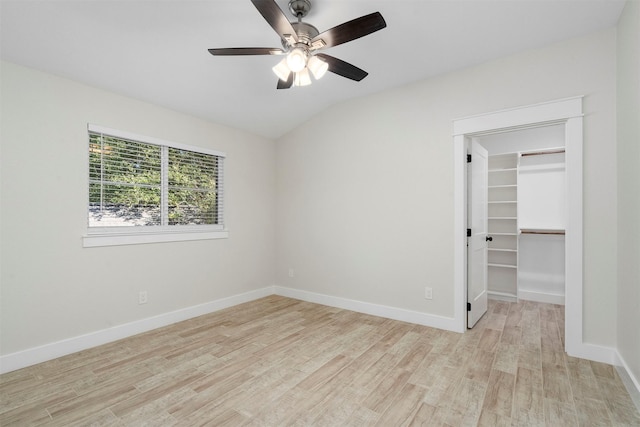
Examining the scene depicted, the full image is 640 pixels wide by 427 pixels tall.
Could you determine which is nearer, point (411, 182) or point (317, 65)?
point (317, 65)

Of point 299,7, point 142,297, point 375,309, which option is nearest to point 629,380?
point 375,309

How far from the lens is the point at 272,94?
3.72 m

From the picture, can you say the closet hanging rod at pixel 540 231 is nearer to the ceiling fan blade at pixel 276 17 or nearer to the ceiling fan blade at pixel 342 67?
the ceiling fan blade at pixel 342 67

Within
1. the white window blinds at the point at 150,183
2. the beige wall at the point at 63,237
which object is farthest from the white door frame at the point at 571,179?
the beige wall at the point at 63,237

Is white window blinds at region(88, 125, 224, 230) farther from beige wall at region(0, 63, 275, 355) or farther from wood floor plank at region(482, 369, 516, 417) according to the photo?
wood floor plank at region(482, 369, 516, 417)

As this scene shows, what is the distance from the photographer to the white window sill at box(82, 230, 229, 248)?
9.80 feet

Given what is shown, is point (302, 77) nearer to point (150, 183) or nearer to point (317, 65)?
point (317, 65)

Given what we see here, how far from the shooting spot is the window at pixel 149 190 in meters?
3.07

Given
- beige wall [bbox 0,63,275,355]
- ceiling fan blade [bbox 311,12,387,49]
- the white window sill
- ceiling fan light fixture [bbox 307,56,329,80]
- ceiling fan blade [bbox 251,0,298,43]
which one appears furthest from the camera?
the white window sill

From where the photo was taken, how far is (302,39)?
2123 mm

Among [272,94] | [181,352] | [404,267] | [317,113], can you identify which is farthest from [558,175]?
[181,352]

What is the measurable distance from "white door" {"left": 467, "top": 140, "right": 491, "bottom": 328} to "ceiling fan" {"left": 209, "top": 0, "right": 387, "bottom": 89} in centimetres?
181

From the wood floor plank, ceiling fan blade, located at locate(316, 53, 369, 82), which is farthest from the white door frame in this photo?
ceiling fan blade, located at locate(316, 53, 369, 82)

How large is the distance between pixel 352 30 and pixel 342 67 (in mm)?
486
